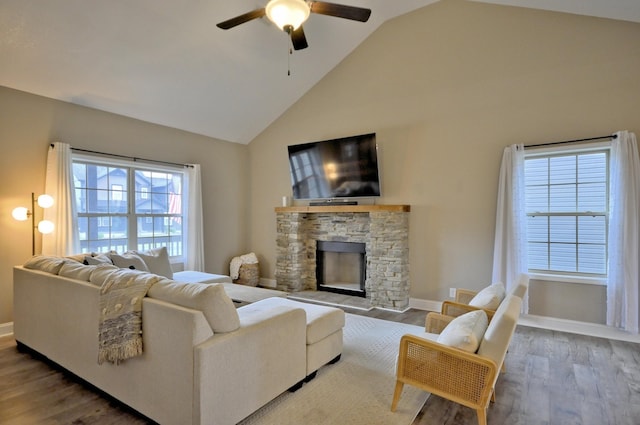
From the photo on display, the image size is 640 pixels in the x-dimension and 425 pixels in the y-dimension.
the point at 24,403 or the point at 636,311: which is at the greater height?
the point at 636,311

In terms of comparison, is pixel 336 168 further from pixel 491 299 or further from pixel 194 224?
pixel 491 299

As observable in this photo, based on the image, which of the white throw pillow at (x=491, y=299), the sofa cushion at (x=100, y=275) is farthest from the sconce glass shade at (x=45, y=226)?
the white throw pillow at (x=491, y=299)

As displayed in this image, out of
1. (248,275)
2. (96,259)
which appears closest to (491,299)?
(96,259)

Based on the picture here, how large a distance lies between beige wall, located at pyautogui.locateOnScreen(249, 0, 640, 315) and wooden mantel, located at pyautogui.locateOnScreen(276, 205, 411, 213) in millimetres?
297

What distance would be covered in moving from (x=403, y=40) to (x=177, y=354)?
4.99m

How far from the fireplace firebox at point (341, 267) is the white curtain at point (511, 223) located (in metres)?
2.02

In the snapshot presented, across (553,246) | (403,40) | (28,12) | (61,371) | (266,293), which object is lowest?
(61,371)

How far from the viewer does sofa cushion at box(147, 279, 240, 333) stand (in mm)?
1950

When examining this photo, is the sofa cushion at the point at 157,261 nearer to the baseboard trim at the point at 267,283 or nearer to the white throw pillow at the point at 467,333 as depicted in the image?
the baseboard trim at the point at 267,283

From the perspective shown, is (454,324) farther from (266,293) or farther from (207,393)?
(266,293)

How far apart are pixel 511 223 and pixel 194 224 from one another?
4.72 m

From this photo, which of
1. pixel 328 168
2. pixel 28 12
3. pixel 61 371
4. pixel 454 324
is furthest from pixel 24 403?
pixel 328 168

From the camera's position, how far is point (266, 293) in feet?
13.9

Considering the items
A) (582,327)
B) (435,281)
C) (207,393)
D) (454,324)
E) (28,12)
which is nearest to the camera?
(207,393)
